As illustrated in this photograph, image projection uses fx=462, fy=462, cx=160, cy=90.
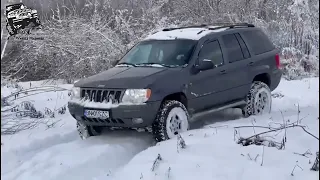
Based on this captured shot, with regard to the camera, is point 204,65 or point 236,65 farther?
point 236,65

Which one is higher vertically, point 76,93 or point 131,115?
point 76,93

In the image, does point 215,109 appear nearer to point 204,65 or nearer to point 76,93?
point 204,65

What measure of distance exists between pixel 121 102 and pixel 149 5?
10.2 m

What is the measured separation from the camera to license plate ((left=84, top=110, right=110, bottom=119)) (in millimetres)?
6457

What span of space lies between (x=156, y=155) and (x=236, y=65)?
281 cm

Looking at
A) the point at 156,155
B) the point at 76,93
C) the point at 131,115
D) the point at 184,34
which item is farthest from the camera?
the point at 184,34

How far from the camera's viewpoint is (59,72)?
50.1 feet

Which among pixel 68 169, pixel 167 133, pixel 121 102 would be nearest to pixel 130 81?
pixel 121 102

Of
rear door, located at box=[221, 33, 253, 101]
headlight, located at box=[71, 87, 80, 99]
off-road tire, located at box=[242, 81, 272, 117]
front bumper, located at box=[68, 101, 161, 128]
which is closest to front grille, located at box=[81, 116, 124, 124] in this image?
front bumper, located at box=[68, 101, 161, 128]

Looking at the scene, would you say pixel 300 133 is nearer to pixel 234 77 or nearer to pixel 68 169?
pixel 234 77

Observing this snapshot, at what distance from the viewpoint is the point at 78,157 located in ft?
20.2

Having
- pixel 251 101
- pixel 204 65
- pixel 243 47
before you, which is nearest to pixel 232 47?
pixel 243 47

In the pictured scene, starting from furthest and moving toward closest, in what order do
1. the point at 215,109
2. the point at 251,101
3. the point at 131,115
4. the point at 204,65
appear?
the point at 251,101 → the point at 215,109 → the point at 204,65 → the point at 131,115

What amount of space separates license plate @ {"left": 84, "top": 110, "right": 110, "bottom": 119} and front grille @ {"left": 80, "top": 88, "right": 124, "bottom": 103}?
180 mm
